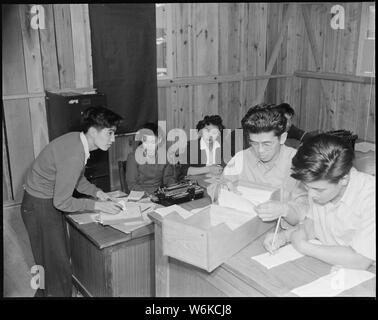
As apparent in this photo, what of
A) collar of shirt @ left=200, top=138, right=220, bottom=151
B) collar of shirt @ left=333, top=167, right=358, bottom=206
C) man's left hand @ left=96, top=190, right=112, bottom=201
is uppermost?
collar of shirt @ left=333, top=167, right=358, bottom=206

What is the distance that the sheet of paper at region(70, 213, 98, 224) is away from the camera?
2.91 meters

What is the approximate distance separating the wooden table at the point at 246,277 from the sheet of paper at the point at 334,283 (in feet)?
0.08

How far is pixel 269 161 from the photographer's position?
2783 mm

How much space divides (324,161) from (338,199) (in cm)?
24

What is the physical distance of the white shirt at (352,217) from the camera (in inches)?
69.8

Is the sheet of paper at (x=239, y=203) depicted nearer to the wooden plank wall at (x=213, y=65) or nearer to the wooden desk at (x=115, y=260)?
the wooden desk at (x=115, y=260)

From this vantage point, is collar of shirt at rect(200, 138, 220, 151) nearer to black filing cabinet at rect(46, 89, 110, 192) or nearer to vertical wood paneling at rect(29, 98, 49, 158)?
black filing cabinet at rect(46, 89, 110, 192)

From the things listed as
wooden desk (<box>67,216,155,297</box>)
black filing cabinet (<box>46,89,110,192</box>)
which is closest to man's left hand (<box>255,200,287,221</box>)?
wooden desk (<box>67,216,155,297</box>)

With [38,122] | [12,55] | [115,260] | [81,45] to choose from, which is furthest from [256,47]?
[115,260]

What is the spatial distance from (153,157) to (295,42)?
3.96 meters

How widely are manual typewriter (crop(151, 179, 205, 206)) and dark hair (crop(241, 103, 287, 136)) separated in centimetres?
68

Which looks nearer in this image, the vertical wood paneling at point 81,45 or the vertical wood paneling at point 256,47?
the vertical wood paneling at point 81,45

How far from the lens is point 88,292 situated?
3068 millimetres

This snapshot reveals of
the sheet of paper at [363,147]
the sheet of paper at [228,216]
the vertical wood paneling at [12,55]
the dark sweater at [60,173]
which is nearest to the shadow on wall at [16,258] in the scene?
the dark sweater at [60,173]
